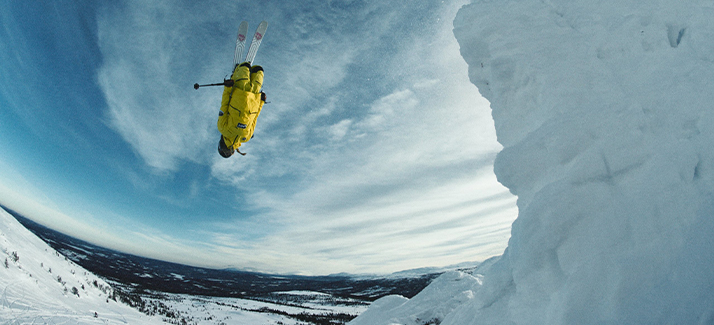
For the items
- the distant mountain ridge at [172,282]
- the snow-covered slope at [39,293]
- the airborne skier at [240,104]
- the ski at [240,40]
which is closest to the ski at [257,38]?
the ski at [240,40]

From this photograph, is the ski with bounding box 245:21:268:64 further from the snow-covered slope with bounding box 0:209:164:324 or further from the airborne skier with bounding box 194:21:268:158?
the snow-covered slope with bounding box 0:209:164:324

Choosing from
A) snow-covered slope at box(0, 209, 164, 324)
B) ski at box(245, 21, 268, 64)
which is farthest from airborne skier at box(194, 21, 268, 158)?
snow-covered slope at box(0, 209, 164, 324)

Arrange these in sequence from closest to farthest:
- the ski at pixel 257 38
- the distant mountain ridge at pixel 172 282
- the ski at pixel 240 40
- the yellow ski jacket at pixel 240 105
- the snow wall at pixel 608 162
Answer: the snow wall at pixel 608 162 → the yellow ski jacket at pixel 240 105 → the ski at pixel 240 40 → the ski at pixel 257 38 → the distant mountain ridge at pixel 172 282

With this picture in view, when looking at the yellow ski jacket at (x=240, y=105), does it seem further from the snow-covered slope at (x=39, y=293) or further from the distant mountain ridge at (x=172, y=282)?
the distant mountain ridge at (x=172, y=282)

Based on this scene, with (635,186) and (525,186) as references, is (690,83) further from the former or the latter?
(525,186)

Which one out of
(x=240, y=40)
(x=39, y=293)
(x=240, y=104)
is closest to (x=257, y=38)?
(x=240, y=40)
